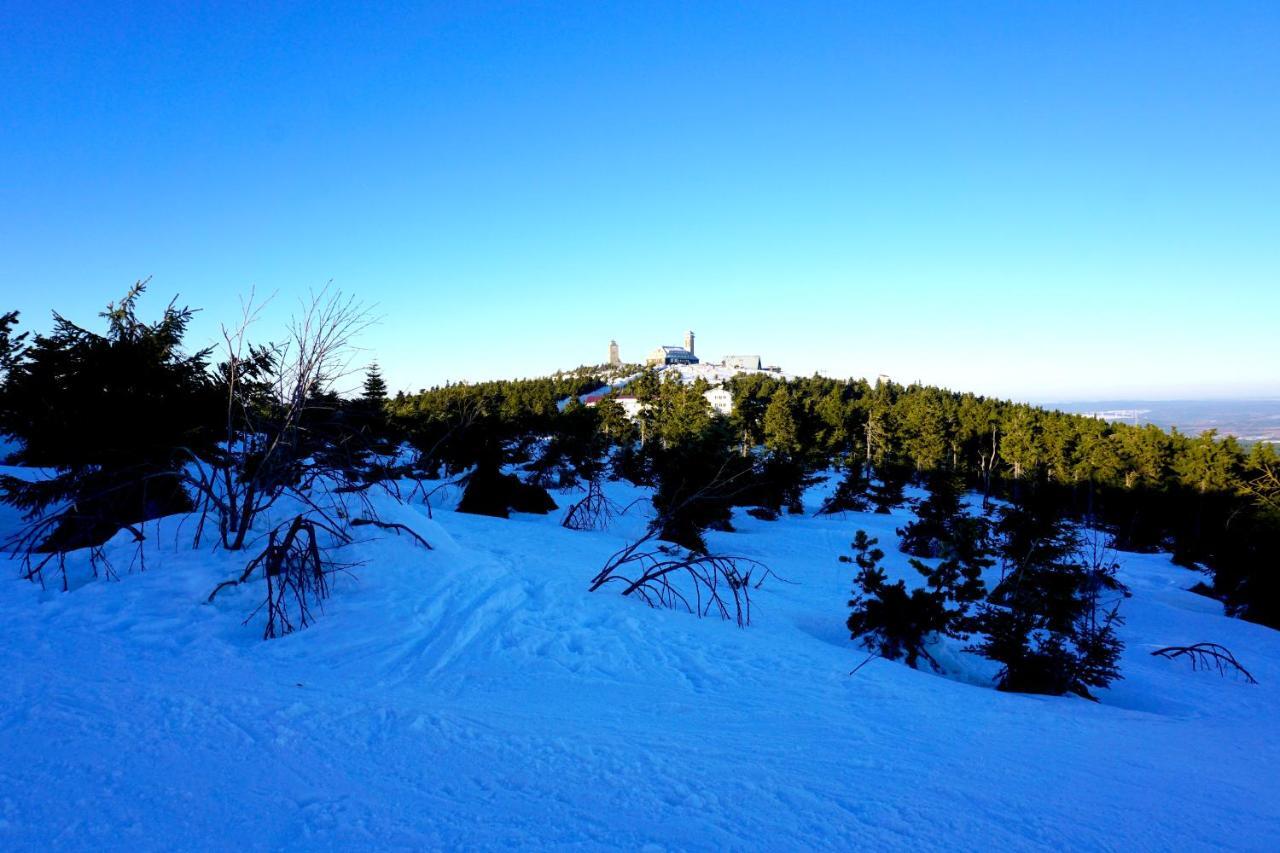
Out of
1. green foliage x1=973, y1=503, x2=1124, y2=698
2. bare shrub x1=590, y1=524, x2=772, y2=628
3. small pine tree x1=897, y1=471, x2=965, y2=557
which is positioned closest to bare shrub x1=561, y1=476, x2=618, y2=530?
bare shrub x1=590, y1=524, x2=772, y2=628

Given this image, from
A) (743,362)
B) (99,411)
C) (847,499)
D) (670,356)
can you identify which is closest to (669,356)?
(670,356)

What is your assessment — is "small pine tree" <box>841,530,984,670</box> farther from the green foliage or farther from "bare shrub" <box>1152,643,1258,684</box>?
"bare shrub" <box>1152,643,1258,684</box>

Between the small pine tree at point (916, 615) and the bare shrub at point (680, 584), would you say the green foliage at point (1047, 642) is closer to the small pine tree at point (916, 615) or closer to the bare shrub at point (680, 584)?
the small pine tree at point (916, 615)

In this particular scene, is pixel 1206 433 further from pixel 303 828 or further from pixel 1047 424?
pixel 303 828

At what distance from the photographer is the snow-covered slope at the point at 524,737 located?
9.24 ft

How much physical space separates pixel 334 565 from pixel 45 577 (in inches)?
116

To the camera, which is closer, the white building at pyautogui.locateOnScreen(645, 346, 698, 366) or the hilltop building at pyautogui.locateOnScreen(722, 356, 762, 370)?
the hilltop building at pyautogui.locateOnScreen(722, 356, 762, 370)

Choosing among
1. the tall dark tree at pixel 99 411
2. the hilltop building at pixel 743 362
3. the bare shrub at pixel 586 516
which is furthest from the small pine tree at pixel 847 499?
the hilltop building at pixel 743 362

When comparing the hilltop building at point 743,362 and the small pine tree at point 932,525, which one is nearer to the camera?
the small pine tree at point 932,525

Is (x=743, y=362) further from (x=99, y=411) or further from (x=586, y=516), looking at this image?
(x=99, y=411)

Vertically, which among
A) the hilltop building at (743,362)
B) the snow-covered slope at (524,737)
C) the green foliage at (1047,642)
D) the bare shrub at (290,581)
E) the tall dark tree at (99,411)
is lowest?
the green foliage at (1047,642)

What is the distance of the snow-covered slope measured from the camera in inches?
111

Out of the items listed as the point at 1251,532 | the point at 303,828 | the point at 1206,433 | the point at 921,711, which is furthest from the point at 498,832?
the point at 1206,433

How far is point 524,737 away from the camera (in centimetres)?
381
